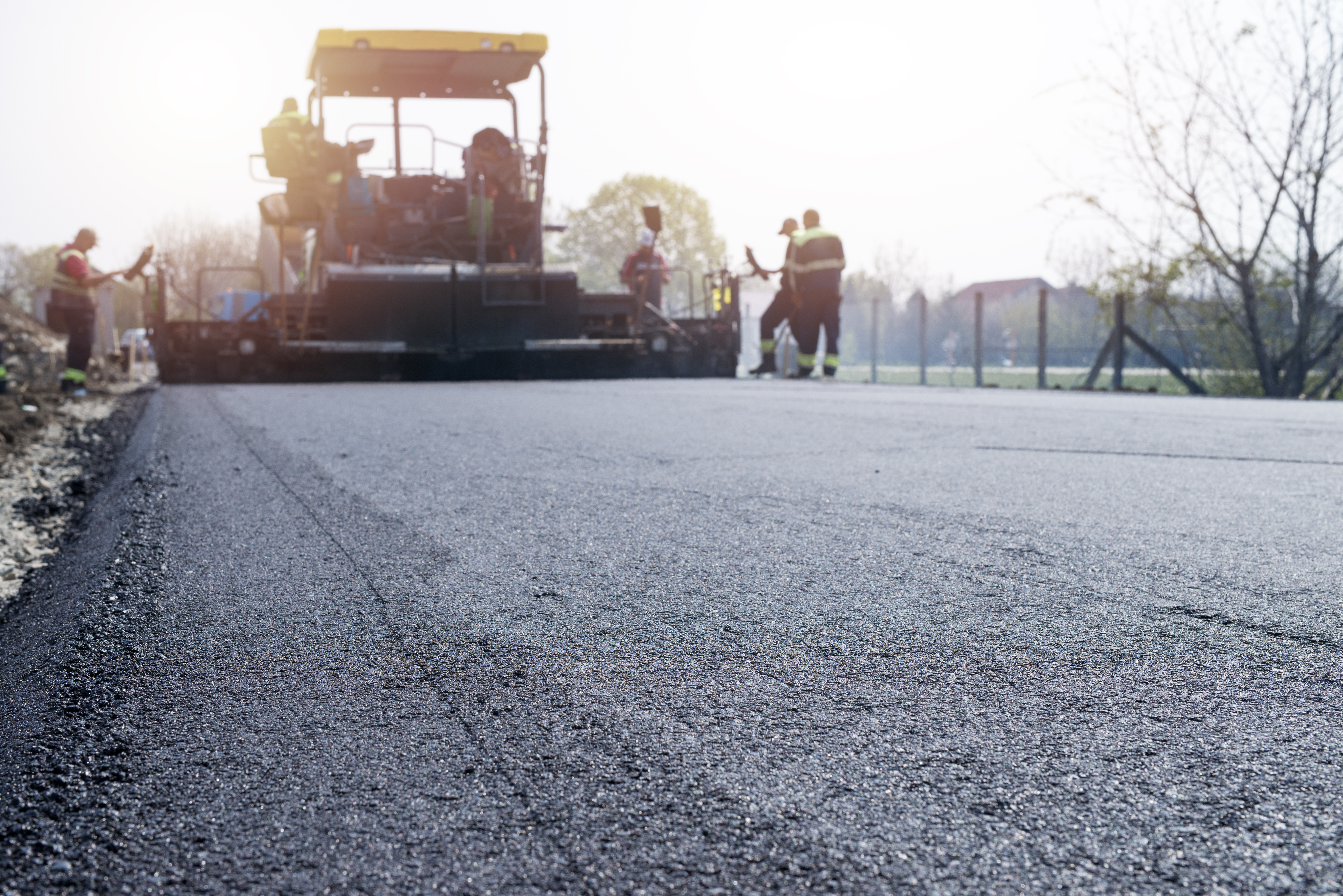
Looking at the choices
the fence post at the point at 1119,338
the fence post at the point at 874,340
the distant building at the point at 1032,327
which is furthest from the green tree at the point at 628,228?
the fence post at the point at 1119,338

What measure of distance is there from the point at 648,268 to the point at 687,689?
13.9 m

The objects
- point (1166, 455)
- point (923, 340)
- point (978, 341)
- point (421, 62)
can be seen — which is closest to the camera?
point (1166, 455)

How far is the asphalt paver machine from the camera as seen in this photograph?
13094mm

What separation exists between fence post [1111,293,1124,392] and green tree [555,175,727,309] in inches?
1489

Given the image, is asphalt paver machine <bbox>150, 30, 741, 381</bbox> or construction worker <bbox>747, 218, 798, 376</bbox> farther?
construction worker <bbox>747, 218, 798, 376</bbox>

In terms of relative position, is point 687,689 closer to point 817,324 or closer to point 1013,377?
point 817,324

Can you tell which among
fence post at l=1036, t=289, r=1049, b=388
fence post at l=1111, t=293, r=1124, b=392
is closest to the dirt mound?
fence post at l=1036, t=289, r=1049, b=388

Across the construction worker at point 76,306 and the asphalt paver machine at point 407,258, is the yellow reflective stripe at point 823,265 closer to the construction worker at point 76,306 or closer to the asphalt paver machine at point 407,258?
the asphalt paver machine at point 407,258

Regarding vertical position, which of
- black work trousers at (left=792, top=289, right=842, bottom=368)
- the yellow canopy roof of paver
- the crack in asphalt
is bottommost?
the crack in asphalt

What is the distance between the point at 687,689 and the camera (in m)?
2.00

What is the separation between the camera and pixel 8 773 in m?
1.69

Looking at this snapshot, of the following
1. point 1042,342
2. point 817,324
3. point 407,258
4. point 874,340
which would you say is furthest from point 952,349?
point 407,258

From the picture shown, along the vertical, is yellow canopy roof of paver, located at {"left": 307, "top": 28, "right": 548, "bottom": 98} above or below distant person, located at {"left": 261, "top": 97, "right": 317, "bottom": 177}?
above

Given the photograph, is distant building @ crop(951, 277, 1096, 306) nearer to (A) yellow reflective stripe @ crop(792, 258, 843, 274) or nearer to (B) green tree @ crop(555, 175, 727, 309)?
(B) green tree @ crop(555, 175, 727, 309)
